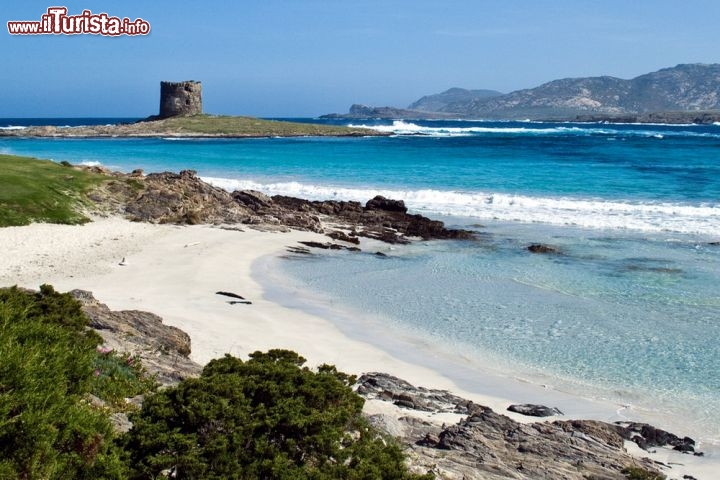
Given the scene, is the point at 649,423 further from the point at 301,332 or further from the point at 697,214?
the point at 697,214

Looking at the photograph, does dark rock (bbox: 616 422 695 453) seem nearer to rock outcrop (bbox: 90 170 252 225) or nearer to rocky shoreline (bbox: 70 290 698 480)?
rocky shoreline (bbox: 70 290 698 480)

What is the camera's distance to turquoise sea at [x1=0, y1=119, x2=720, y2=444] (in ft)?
36.3

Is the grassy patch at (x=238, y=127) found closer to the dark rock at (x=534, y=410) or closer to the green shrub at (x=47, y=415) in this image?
the dark rock at (x=534, y=410)

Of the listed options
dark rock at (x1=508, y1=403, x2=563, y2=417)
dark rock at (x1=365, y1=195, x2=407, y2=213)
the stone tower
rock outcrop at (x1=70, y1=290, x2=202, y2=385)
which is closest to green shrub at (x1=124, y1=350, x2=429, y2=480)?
rock outcrop at (x1=70, y1=290, x2=202, y2=385)

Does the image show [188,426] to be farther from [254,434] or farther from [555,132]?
[555,132]

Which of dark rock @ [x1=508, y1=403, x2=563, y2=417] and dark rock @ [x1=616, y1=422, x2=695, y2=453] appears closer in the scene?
dark rock @ [x1=616, y1=422, x2=695, y2=453]

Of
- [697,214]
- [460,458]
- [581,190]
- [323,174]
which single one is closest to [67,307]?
[460,458]

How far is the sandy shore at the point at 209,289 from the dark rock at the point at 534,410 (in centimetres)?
15

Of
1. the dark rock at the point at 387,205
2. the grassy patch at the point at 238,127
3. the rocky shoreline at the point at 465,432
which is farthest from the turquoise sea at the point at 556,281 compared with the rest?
the grassy patch at the point at 238,127

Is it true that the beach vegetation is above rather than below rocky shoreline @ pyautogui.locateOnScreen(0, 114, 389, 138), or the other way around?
below

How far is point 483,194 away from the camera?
33.9 meters

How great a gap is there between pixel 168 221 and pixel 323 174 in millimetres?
20272

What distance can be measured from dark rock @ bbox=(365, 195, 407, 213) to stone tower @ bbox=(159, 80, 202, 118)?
72.1m

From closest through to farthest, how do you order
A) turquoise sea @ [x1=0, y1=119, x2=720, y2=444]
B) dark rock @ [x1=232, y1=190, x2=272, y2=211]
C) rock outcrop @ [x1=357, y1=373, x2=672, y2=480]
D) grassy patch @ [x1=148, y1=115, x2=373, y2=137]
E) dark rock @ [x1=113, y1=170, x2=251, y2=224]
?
rock outcrop @ [x1=357, y1=373, x2=672, y2=480], turquoise sea @ [x1=0, y1=119, x2=720, y2=444], dark rock @ [x1=113, y1=170, x2=251, y2=224], dark rock @ [x1=232, y1=190, x2=272, y2=211], grassy patch @ [x1=148, y1=115, x2=373, y2=137]
